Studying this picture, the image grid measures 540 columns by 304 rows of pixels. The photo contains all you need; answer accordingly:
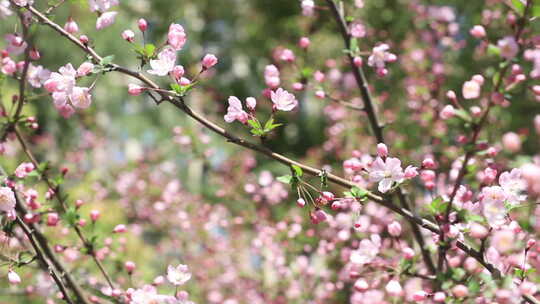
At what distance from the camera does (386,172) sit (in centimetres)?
123

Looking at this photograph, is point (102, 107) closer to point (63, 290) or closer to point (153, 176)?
point (153, 176)

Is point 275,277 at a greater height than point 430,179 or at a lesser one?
lesser

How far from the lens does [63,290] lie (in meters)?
1.29

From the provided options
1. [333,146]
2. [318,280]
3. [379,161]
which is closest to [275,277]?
[318,280]

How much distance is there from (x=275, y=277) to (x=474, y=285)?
7.79ft

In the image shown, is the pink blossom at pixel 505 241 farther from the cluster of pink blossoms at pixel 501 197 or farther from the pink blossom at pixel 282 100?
the pink blossom at pixel 282 100

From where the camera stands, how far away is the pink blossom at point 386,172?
1211 mm

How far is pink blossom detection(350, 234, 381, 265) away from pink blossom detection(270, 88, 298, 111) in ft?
1.58

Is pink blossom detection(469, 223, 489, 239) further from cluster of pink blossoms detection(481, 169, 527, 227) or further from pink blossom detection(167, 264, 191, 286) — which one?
pink blossom detection(167, 264, 191, 286)

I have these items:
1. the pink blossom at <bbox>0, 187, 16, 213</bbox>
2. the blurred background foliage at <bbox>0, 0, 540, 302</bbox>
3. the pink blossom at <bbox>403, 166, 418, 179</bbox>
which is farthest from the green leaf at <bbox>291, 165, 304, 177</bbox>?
the blurred background foliage at <bbox>0, 0, 540, 302</bbox>

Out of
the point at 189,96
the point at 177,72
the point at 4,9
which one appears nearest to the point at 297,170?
the point at 177,72

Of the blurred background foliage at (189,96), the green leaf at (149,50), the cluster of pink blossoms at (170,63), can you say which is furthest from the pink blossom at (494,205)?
the blurred background foliage at (189,96)

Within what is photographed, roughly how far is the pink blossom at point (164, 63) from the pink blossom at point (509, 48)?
2.58 ft

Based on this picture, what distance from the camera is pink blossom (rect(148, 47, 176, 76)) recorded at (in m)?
1.28
